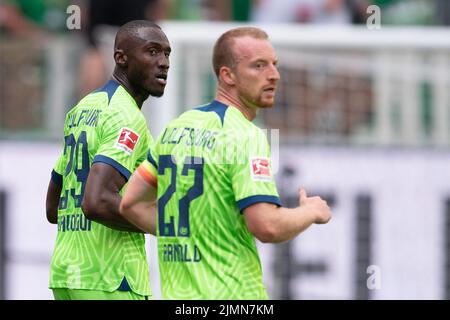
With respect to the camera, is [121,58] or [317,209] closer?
[317,209]

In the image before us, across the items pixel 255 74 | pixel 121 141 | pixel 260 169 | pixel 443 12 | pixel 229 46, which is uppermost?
pixel 443 12

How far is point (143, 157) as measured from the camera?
6.49 metres

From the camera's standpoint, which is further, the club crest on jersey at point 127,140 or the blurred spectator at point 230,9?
the blurred spectator at point 230,9

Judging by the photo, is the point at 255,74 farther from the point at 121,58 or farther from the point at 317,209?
the point at 121,58

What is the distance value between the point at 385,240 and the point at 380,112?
1091mm

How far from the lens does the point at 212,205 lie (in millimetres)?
5688

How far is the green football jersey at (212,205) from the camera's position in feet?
18.5

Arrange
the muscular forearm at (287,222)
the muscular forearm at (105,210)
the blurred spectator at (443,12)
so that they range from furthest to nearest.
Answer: the blurred spectator at (443,12) < the muscular forearm at (105,210) < the muscular forearm at (287,222)

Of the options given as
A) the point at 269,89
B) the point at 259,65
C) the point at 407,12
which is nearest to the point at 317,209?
the point at 269,89

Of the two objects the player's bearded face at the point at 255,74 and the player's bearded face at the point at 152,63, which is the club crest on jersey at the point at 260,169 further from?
the player's bearded face at the point at 152,63

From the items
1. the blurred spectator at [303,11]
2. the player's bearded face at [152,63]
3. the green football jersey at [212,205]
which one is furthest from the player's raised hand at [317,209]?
the blurred spectator at [303,11]

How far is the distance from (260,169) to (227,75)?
530mm

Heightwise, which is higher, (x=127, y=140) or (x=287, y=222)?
(x=127, y=140)

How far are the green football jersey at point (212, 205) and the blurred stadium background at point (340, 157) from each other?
5034 mm
